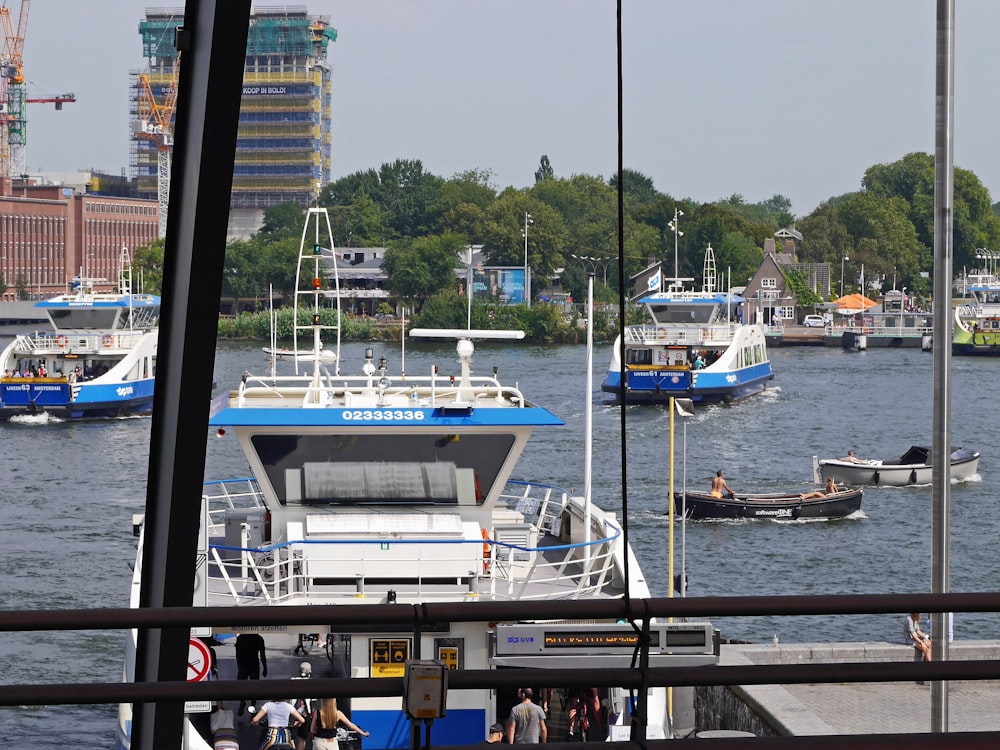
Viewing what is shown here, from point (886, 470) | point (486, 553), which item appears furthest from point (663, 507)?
point (486, 553)

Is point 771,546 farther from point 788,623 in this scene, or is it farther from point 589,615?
point 589,615

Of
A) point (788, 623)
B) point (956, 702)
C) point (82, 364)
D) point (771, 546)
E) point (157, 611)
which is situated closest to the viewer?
point (157, 611)

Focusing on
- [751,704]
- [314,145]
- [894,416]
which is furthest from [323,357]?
[894,416]

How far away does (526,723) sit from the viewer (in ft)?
23.3

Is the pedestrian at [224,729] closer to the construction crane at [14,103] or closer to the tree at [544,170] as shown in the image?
the construction crane at [14,103]

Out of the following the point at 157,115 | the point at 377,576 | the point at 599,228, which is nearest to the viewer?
the point at 377,576

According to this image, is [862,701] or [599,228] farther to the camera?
[599,228]

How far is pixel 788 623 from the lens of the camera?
16.9 m

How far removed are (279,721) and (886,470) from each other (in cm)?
2166

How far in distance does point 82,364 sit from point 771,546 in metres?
22.8

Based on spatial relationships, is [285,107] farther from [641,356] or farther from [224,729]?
[224,729]

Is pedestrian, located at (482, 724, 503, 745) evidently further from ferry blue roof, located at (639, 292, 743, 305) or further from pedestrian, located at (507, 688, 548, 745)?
ferry blue roof, located at (639, 292, 743, 305)

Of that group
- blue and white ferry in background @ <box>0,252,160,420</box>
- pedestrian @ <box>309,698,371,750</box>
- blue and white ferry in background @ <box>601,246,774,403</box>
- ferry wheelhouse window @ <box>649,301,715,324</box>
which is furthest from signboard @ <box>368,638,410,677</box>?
ferry wheelhouse window @ <box>649,301,715,324</box>

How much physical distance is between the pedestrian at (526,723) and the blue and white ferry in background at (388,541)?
14.6 inches
